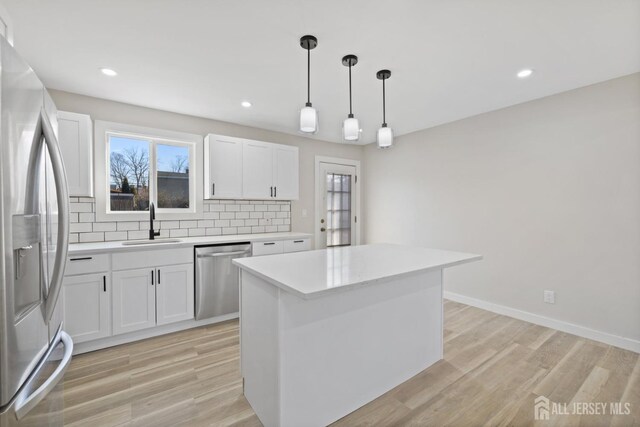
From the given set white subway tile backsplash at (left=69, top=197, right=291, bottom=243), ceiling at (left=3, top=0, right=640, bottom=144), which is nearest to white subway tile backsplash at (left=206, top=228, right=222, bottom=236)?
white subway tile backsplash at (left=69, top=197, right=291, bottom=243)

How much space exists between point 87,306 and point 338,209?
3.62 meters

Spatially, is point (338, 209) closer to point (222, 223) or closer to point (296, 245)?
point (296, 245)

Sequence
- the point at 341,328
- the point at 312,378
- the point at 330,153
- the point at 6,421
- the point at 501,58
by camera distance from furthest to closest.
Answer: the point at 330,153, the point at 501,58, the point at 341,328, the point at 312,378, the point at 6,421

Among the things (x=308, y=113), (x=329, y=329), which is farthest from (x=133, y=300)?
(x=308, y=113)

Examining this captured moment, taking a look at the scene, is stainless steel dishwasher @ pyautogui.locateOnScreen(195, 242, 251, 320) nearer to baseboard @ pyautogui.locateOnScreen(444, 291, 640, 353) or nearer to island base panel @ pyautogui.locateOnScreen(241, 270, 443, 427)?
island base panel @ pyautogui.locateOnScreen(241, 270, 443, 427)

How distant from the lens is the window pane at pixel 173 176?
3.44 m

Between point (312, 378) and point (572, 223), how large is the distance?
2.98 metres

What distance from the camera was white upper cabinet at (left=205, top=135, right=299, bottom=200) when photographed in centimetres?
348

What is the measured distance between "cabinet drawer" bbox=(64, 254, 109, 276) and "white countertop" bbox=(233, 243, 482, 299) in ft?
4.92

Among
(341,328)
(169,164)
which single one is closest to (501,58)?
(341,328)

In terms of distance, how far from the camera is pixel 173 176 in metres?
3.51

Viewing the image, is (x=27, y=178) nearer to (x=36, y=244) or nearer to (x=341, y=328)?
(x=36, y=244)

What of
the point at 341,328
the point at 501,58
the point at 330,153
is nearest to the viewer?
the point at 341,328

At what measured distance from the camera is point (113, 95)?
2.95 meters
